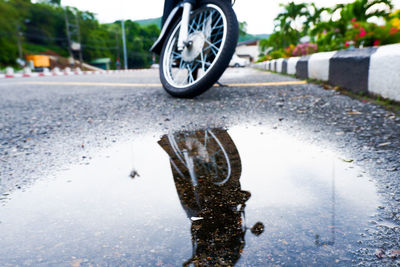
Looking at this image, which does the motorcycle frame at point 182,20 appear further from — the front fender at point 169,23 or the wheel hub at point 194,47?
the wheel hub at point 194,47

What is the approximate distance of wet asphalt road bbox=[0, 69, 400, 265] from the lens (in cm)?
108

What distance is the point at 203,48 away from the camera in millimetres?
3150

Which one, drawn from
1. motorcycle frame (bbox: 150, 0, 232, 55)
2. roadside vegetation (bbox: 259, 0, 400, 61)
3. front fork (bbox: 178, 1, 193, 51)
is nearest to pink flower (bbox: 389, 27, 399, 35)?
roadside vegetation (bbox: 259, 0, 400, 61)

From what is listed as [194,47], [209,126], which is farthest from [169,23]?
[209,126]

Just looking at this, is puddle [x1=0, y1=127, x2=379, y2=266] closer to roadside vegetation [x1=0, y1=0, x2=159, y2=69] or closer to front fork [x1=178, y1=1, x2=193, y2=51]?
front fork [x1=178, y1=1, x2=193, y2=51]

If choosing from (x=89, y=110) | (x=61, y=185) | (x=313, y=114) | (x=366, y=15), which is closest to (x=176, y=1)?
(x=89, y=110)

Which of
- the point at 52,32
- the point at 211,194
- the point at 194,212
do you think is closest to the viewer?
the point at 194,212

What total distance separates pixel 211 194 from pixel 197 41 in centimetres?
235

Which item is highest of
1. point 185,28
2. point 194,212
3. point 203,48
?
point 185,28

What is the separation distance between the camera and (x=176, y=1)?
3.40 meters

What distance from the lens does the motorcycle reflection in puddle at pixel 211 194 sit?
767 mm

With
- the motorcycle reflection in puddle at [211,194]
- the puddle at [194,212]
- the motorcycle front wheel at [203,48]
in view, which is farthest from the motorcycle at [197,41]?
the puddle at [194,212]

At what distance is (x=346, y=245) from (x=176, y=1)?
3.23m

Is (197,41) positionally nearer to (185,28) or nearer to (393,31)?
(185,28)
